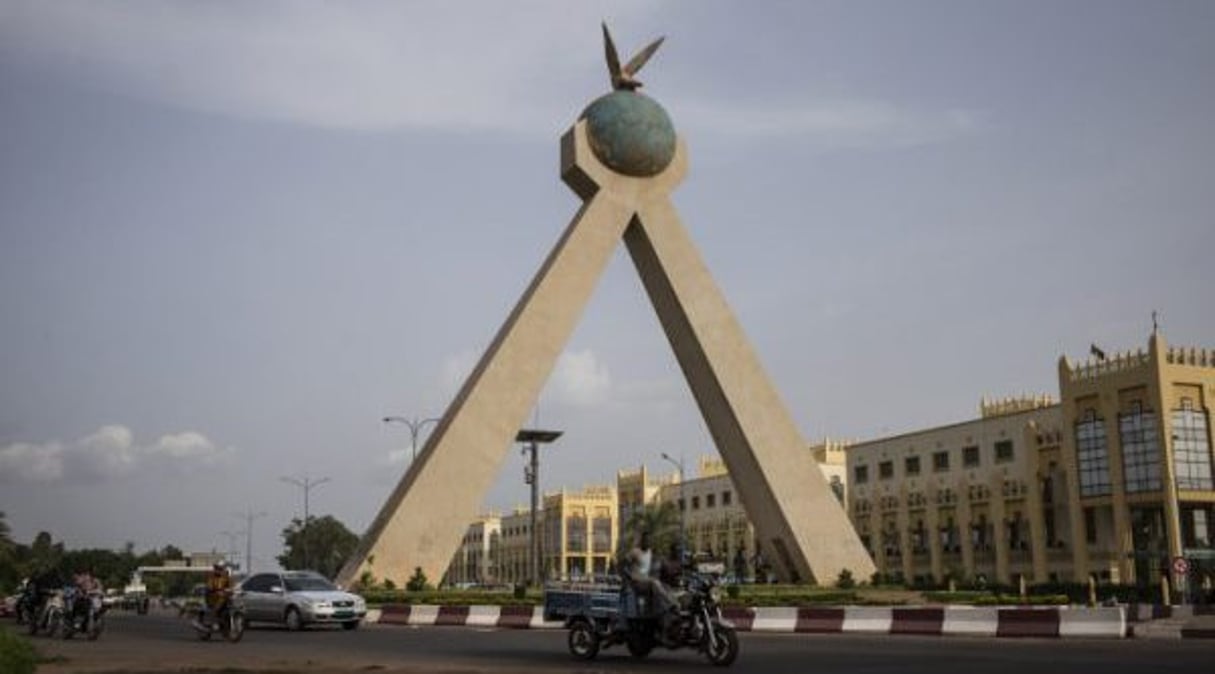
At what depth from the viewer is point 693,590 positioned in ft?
47.2

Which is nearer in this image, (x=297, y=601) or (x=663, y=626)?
(x=663, y=626)

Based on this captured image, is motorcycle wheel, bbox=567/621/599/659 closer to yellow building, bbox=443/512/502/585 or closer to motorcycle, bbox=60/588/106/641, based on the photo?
motorcycle, bbox=60/588/106/641

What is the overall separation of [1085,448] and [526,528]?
7699cm

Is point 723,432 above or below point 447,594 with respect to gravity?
above

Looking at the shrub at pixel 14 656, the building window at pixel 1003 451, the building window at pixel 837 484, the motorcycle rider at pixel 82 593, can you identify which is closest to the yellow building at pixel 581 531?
the building window at pixel 837 484

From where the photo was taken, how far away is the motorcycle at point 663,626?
46.4ft

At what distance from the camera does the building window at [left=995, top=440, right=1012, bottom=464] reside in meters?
61.0

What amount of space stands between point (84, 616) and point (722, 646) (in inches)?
552

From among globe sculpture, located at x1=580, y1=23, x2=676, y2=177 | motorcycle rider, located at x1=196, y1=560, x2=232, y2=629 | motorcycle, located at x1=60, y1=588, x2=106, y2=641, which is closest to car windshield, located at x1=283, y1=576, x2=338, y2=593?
motorcycle, located at x1=60, y1=588, x2=106, y2=641

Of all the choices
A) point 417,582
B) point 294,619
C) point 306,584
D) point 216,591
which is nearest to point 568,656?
point 216,591

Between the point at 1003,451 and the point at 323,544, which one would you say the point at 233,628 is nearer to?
the point at 1003,451

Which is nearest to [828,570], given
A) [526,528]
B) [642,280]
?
[642,280]

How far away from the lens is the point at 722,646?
14.1 m

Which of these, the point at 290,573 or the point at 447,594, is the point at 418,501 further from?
the point at 290,573
